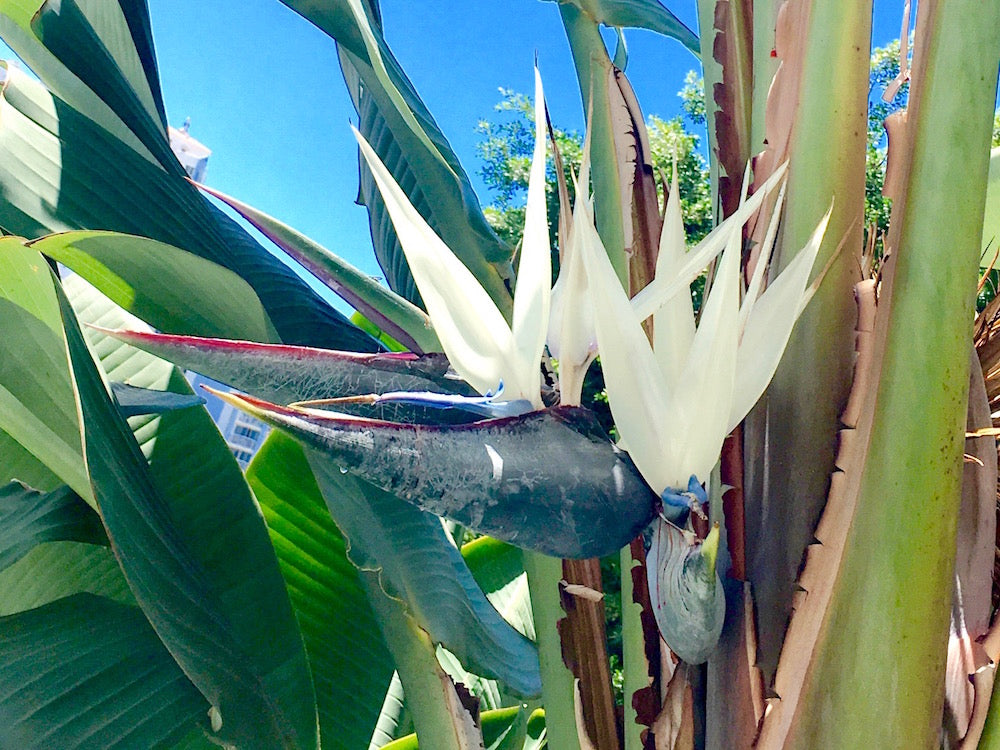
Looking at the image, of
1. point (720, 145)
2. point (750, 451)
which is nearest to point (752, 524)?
point (750, 451)

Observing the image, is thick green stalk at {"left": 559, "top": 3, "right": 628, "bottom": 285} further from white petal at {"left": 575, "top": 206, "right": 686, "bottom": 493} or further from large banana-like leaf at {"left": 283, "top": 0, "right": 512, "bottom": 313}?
white petal at {"left": 575, "top": 206, "right": 686, "bottom": 493}

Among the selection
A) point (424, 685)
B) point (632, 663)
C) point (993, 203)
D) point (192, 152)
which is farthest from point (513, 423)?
point (192, 152)

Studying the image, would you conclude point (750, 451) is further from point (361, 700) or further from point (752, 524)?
point (361, 700)

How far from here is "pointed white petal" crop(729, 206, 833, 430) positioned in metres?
0.34

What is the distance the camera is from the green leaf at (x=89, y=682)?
48 cm

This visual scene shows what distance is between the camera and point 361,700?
85cm

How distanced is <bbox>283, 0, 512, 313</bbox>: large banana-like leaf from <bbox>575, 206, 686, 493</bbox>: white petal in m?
0.35

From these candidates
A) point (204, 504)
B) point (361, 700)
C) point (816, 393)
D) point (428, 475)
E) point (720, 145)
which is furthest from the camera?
point (361, 700)

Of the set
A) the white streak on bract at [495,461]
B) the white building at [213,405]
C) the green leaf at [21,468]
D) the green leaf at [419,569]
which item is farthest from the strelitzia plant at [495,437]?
the white building at [213,405]

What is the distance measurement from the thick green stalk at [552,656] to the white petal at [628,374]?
0.22 m

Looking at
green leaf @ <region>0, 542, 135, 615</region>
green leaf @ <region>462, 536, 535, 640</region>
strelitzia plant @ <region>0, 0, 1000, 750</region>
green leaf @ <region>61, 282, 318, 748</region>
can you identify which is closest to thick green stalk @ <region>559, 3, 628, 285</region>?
strelitzia plant @ <region>0, 0, 1000, 750</region>

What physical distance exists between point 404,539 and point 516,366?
289 millimetres

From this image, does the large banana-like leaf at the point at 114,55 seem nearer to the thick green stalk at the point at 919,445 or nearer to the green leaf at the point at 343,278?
the green leaf at the point at 343,278

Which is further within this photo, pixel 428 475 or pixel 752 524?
pixel 752 524
